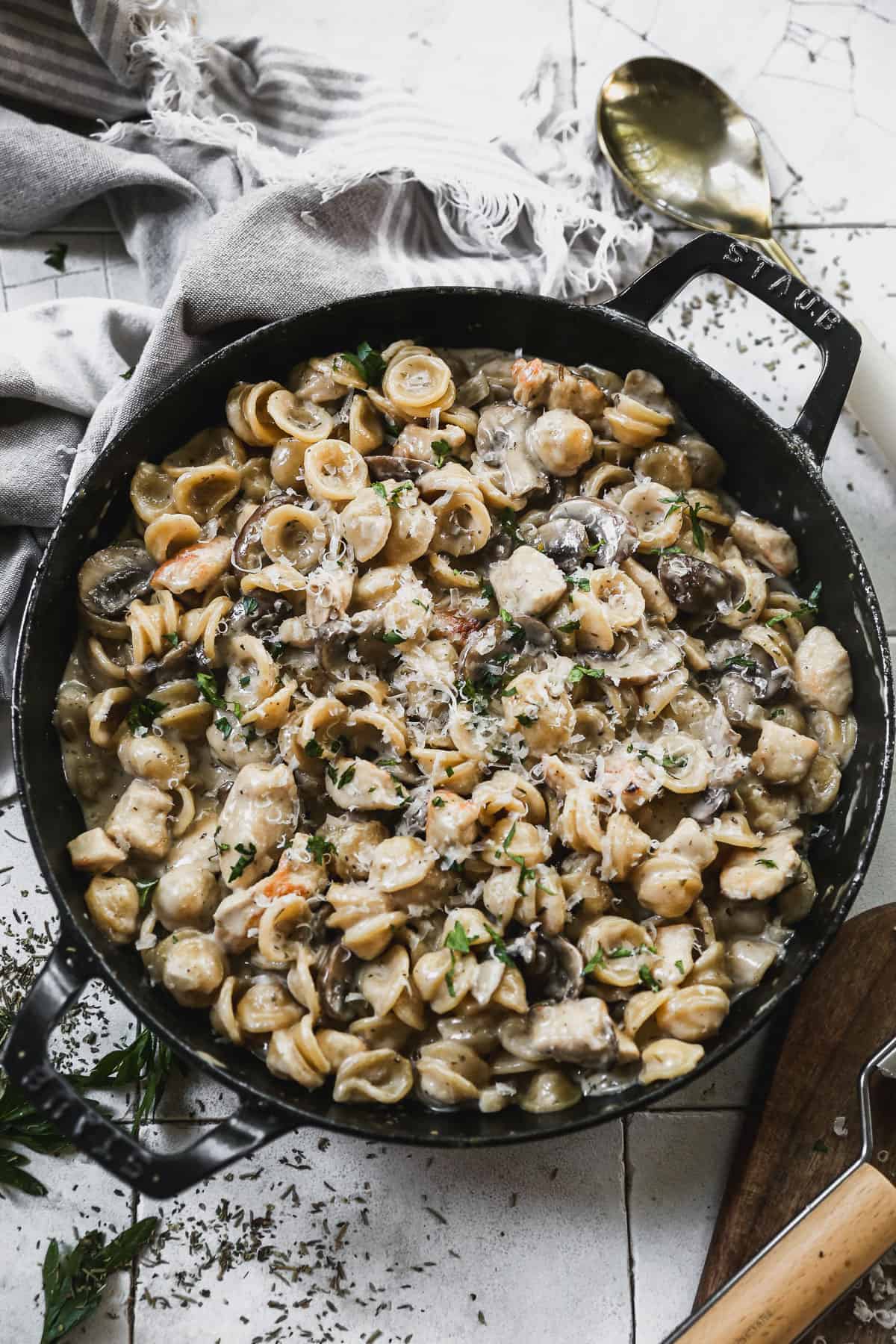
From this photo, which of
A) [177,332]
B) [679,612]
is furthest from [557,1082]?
[177,332]

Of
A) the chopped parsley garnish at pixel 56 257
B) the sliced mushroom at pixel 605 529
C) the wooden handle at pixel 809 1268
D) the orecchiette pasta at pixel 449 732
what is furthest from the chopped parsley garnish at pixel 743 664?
the chopped parsley garnish at pixel 56 257

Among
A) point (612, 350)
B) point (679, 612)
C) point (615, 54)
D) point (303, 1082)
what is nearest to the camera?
point (303, 1082)

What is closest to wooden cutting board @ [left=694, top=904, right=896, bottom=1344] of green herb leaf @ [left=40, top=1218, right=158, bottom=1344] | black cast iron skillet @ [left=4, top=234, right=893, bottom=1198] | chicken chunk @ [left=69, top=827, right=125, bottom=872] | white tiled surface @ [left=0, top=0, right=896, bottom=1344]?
white tiled surface @ [left=0, top=0, right=896, bottom=1344]

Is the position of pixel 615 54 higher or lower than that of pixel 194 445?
higher

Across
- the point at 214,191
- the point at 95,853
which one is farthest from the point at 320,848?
the point at 214,191

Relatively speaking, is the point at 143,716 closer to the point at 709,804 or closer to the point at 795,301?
the point at 709,804

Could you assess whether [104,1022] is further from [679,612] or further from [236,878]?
[679,612]

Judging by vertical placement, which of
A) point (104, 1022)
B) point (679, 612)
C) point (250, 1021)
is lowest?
point (104, 1022)

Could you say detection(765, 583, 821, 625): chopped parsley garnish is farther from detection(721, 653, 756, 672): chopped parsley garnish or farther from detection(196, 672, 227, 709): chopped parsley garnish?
detection(196, 672, 227, 709): chopped parsley garnish

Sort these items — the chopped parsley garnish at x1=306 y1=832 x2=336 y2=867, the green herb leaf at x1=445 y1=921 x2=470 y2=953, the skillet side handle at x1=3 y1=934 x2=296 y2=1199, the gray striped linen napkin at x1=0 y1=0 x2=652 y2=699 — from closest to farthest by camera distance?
the skillet side handle at x1=3 y1=934 x2=296 y2=1199 < the green herb leaf at x1=445 y1=921 x2=470 y2=953 < the chopped parsley garnish at x1=306 y1=832 x2=336 y2=867 < the gray striped linen napkin at x1=0 y1=0 x2=652 y2=699
